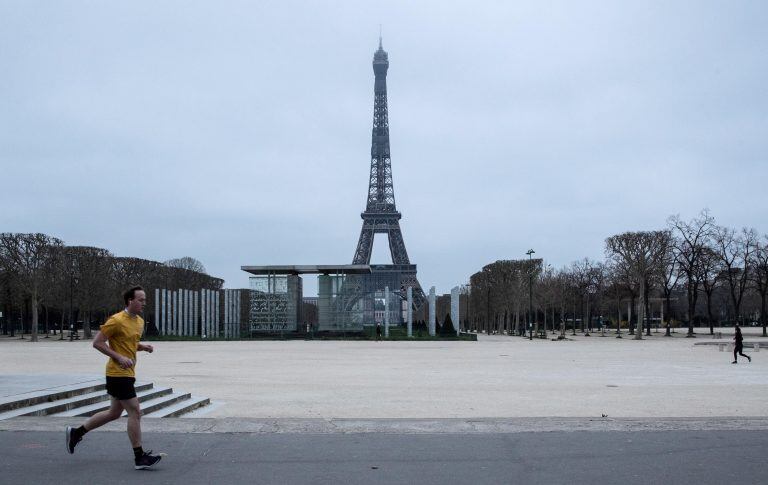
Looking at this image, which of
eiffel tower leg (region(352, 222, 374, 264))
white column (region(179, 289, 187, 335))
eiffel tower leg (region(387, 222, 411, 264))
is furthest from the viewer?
eiffel tower leg (region(387, 222, 411, 264))

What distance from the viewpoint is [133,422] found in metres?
7.80

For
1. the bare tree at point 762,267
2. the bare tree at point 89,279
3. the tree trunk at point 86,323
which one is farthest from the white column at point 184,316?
the bare tree at point 762,267

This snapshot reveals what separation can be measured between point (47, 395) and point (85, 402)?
731mm

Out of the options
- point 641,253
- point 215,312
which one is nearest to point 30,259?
point 215,312

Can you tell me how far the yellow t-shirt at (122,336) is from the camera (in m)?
7.89

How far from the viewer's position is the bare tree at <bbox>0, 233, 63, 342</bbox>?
2306 inches

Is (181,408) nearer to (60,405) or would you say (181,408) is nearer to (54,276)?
(60,405)

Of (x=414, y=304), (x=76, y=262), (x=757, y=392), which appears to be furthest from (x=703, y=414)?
(x=414, y=304)

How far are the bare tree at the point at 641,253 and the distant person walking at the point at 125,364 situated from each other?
182 ft

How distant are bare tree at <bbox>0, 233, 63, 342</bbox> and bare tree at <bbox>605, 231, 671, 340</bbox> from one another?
1761 inches

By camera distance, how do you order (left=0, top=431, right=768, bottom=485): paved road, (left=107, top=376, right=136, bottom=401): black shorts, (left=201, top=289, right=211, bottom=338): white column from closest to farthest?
1. (left=0, top=431, right=768, bottom=485): paved road
2. (left=107, top=376, right=136, bottom=401): black shorts
3. (left=201, top=289, right=211, bottom=338): white column

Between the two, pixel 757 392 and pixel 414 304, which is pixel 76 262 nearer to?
pixel 414 304

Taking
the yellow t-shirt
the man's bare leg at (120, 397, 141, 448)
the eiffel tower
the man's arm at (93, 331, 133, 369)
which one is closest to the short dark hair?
the yellow t-shirt

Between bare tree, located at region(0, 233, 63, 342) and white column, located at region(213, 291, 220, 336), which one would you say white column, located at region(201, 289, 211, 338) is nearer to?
white column, located at region(213, 291, 220, 336)
